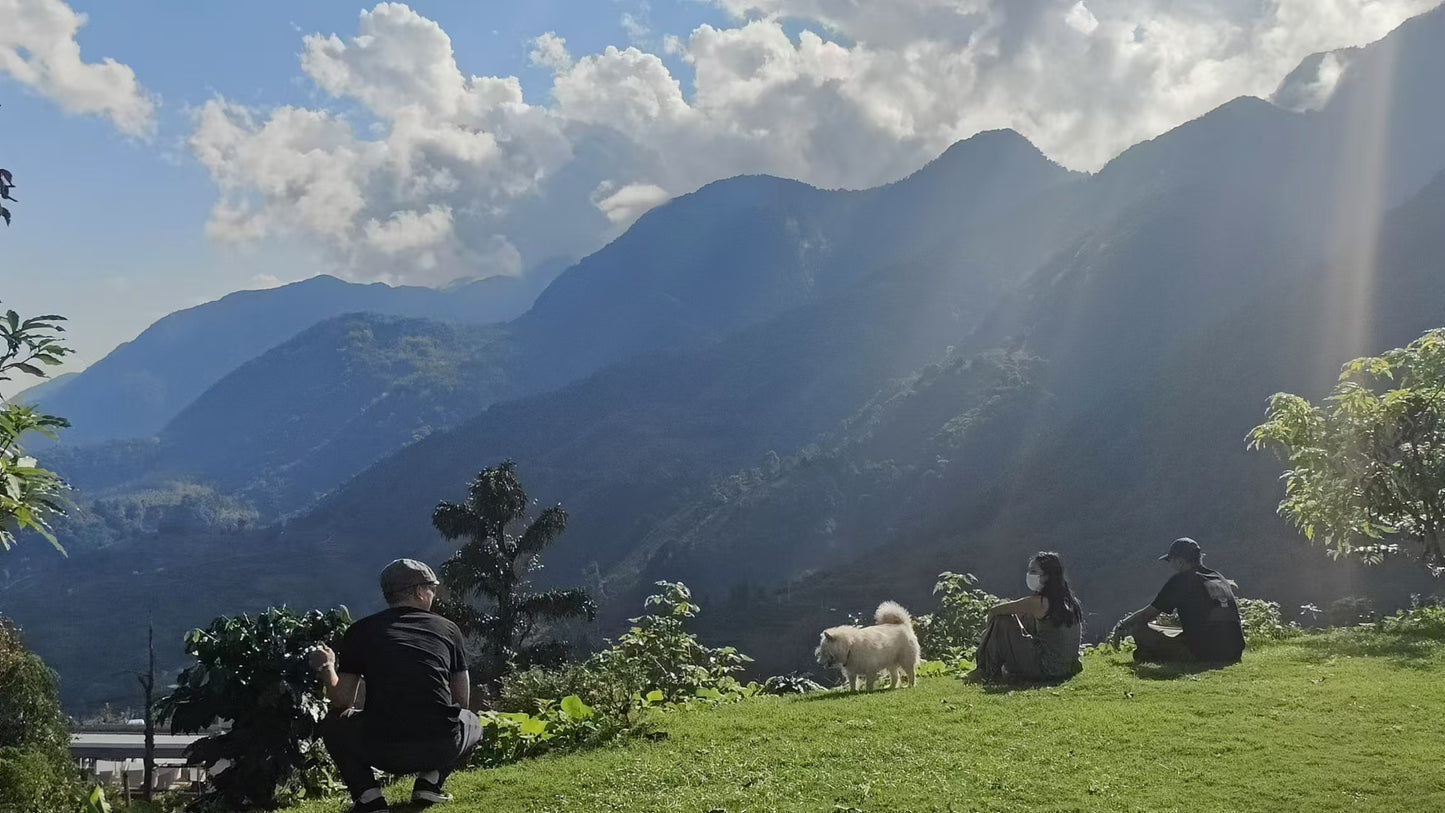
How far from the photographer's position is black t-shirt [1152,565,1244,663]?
10.1m

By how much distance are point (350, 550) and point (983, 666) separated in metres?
187

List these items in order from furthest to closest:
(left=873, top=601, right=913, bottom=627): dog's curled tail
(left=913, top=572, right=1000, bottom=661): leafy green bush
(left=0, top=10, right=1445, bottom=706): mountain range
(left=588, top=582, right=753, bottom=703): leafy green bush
A: (left=0, top=10, right=1445, bottom=706): mountain range, (left=913, top=572, right=1000, bottom=661): leafy green bush, (left=873, top=601, right=913, bottom=627): dog's curled tail, (left=588, top=582, right=753, bottom=703): leafy green bush

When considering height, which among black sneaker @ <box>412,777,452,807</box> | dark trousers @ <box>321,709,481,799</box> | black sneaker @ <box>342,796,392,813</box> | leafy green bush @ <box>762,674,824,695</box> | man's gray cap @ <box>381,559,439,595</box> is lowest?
leafy green bush @ <box>762,674,824,695</box>

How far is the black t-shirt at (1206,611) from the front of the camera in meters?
10.1

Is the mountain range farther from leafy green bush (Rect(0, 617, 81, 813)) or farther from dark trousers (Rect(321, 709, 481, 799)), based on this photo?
dark trousers (Rect(321, 709, 481, 799))

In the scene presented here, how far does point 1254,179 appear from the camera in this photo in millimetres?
181500

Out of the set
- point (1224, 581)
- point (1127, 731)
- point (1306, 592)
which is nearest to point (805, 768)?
point (1127, 731)

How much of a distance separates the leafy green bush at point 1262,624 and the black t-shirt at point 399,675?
31.0 feet

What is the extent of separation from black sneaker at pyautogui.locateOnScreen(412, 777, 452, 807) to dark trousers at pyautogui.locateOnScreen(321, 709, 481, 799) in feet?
1.62

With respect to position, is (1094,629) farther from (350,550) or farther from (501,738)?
(350,550)

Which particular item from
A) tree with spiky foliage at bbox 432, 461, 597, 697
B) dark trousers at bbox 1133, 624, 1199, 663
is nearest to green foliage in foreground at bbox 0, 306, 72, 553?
dark trousers at bbox 1133, 624, 1199, 663

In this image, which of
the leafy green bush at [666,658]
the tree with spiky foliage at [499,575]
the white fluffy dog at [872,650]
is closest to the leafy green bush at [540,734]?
the leafy green bush at [666,658]

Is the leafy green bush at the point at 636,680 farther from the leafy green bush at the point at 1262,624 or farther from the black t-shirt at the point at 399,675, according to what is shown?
the leafy green bush at the point at 1262,624

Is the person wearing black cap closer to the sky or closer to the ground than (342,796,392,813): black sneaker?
closer to the sky
